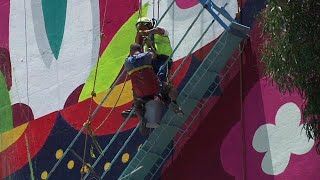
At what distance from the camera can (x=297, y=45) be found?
7.97 metres

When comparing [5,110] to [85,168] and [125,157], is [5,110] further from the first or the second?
[125,157]

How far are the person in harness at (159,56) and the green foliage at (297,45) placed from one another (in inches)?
102

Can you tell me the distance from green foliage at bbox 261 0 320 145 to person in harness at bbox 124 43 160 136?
251 centimetres

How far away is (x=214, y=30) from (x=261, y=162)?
2.17m

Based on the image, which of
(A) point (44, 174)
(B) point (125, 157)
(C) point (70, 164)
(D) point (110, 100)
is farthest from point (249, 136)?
(A) point (44, 174)

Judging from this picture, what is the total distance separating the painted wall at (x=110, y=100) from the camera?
10.8 metres

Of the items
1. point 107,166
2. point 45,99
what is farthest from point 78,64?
point 107,166

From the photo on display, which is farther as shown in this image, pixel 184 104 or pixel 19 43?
pixel 19 43

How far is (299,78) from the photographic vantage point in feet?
26.3

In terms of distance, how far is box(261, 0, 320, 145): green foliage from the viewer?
26.1 feet

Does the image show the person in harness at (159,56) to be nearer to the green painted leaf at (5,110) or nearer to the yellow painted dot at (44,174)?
the yellow painted dot at (44,174)

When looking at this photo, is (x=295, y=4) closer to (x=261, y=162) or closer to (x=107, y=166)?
(x=261, y=162)

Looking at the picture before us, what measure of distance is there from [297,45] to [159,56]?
3.52 m

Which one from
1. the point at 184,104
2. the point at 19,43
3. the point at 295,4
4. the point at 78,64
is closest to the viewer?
the point at 295,4
